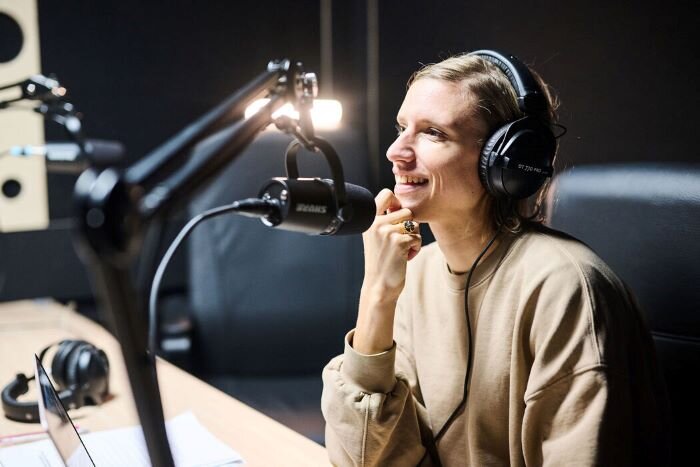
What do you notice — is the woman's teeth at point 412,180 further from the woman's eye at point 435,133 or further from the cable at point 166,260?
the cable at point 166,260

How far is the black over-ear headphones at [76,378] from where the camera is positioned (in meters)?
1.30

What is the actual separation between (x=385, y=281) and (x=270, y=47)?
2087 mm

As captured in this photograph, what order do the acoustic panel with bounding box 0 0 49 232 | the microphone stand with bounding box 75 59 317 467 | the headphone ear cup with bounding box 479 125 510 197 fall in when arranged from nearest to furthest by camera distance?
the microphone stand with bounding box 75 59 317 467
the headphone ear cup with bounding box 479 125 510 197
the acoustic panel with bounding box 0 0 49 232

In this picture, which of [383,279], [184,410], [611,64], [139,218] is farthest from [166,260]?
[611,64]

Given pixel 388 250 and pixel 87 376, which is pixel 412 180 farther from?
pixel 87 376

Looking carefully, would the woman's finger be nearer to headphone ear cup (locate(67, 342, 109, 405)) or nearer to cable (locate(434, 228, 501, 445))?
cable (locate(434, 228, 501, 445))

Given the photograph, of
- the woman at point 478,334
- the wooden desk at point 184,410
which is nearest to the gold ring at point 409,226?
the woman at point 478,334

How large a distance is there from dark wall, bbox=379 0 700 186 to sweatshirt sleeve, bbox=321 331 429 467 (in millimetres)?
742

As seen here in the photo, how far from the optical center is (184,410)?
1291 millimetres

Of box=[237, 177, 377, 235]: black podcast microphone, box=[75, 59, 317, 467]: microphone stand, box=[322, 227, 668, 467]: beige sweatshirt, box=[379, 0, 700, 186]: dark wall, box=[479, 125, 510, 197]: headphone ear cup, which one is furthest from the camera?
box=[379, 0, 700, 186]: dark wall

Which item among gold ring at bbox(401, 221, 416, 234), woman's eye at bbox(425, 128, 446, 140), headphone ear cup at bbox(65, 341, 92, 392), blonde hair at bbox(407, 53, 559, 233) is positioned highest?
blonde hair at bbox(407, 53, 559, 233)

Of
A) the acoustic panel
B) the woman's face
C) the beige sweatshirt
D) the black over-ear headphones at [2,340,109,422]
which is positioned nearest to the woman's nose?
the woman's face

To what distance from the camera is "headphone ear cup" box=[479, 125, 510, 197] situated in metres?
1.06

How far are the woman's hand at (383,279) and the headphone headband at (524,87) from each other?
0.24 meters
